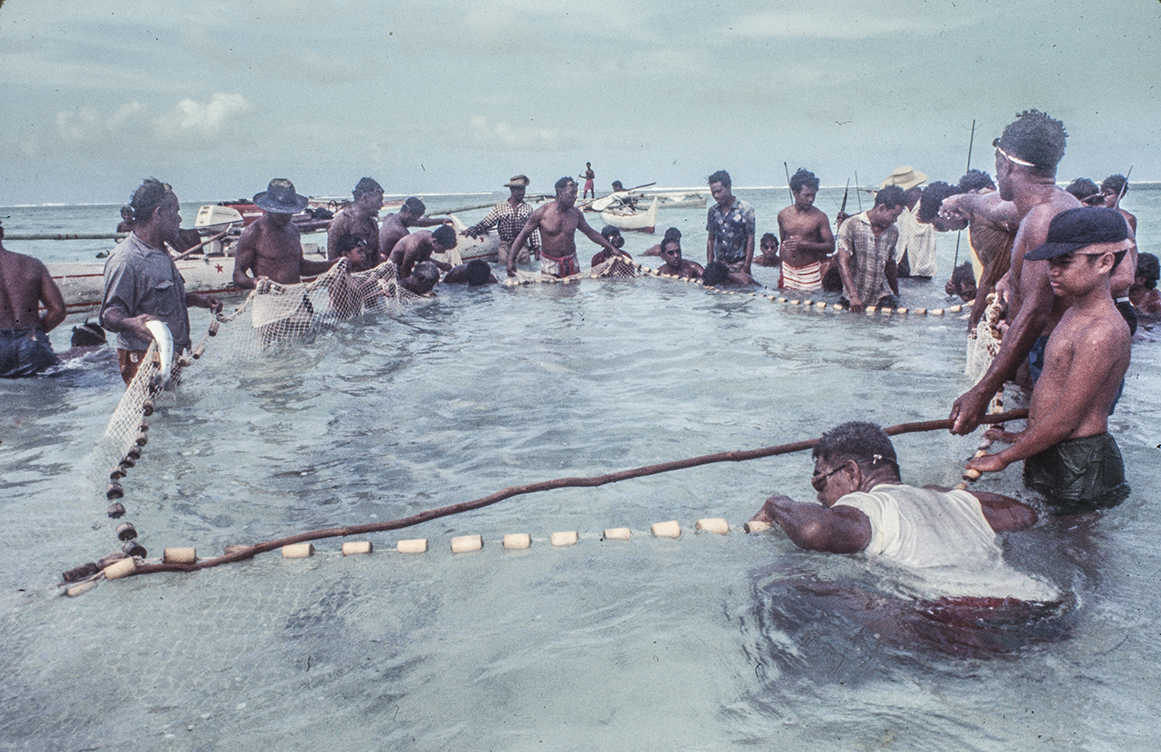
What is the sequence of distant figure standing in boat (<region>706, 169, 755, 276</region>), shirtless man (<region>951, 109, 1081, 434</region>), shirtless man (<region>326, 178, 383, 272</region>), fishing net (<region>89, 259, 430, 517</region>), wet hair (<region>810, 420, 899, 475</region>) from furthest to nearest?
distant figure standing in boat (<region>706, 169, 755, 276</region>), shirtless man (<region>326, 178, 383, 272</region>), fishing net (<region>89, 259, 430, 517</region>), shirtless man (<region>951, 109, 1081, 434</region>), wet hair (<region>810, 420, 899, 475</region>)

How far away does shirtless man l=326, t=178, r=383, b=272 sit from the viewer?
10508 millimetres

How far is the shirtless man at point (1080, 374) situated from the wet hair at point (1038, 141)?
3.49 ft

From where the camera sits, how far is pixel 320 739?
251cm

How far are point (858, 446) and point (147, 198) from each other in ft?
15.7

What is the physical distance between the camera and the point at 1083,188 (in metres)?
8.01

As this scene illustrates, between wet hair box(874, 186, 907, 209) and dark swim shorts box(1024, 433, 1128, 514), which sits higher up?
wet hair box(874, 186, 907, 209)

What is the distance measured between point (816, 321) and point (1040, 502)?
19.3 feet

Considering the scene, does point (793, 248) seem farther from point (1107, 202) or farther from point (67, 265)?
point (67, 265)

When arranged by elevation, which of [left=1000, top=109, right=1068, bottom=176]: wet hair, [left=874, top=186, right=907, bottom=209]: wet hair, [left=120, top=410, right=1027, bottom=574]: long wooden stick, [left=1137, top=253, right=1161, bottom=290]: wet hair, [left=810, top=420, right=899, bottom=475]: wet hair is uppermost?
[left=1000, top=109, right=1068, bottom=176]: wet hair

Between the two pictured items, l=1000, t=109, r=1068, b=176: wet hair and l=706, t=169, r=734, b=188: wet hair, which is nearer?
l=1000, t=109, r=1068, b=176: wet hair

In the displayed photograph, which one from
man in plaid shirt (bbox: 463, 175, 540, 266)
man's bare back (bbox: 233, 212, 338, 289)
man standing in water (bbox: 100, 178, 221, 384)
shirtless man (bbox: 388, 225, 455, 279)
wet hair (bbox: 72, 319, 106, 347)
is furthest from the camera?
man in plaid shirt (bbox: 463, 175, 540, 266)

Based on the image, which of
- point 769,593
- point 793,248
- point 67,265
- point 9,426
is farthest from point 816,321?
point 67,265

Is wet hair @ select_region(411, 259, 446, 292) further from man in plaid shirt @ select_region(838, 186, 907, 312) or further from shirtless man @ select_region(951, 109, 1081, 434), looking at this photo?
shirtless man @ select_region(951, 109, 1081, 434)

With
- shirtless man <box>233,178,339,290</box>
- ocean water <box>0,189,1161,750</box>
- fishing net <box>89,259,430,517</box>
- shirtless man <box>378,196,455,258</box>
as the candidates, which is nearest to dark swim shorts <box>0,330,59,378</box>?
ocean water <box>0,189,1161,750</box>
